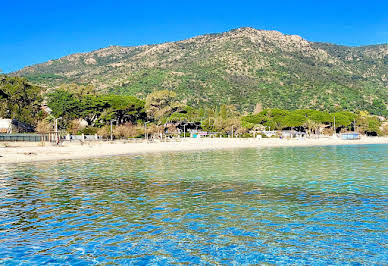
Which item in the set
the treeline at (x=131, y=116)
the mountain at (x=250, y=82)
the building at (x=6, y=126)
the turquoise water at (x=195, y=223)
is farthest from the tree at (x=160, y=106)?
the turquoise water at (x=195, y=223)

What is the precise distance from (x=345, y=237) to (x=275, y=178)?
13.2 m

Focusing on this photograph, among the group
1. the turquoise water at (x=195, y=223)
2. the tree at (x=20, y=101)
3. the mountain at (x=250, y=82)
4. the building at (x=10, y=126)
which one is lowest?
the turquoise water at (x=195, y=223)

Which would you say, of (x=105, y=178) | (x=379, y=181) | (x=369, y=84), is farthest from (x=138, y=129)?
(x=369, y=84)

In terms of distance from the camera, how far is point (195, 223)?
40.5 feet

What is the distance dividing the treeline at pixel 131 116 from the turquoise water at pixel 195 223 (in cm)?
6688

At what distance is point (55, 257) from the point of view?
9281 mm

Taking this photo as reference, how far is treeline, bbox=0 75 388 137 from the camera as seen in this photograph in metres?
90.3

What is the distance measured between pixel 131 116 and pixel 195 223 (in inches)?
3634

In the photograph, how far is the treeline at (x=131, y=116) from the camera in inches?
3556

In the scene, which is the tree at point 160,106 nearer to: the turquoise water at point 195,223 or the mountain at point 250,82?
the mountain at point 250,82

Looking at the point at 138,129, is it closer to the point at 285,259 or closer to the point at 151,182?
the point at 151,182

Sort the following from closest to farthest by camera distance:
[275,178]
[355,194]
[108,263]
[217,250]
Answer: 1. [108,263]
2. [217,250]
3. [355,194]
4. [275,178]

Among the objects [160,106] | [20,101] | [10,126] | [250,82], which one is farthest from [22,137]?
[250,82]

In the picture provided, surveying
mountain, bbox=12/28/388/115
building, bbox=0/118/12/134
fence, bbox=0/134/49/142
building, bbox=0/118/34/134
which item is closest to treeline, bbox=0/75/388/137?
building, bbox=0/118/34/134
